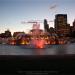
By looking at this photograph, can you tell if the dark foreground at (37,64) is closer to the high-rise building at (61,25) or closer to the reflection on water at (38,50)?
the reflection on water at (38,50)

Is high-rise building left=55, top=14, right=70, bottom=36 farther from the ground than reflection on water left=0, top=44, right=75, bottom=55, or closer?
Answer: farther from the ground

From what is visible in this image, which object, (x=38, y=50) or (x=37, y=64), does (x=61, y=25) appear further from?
(x=37, y=64)

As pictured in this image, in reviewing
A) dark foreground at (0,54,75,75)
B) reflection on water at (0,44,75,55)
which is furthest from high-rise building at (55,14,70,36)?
dark foreground at (0,54,75,75)

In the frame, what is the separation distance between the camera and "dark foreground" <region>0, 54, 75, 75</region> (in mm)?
3334

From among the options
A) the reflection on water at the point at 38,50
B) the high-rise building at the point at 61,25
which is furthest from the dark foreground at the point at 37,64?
the high-rise building at the point at 61,25

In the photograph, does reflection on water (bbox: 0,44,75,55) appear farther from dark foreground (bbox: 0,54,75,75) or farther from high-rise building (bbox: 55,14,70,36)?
high-rise building (bbox: 55,14,70,36)

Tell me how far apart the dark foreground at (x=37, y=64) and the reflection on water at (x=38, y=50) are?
46mm

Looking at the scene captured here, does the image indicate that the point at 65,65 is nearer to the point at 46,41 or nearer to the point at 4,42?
the point at 46,41

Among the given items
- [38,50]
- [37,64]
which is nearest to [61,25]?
[38,50]

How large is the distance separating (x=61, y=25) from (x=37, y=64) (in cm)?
62

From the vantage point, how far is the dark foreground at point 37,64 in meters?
3.33

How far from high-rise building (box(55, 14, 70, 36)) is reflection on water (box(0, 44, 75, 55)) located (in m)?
0.19

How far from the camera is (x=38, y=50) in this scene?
3412 millimetres

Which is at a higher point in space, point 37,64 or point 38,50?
Result: point 38,50
